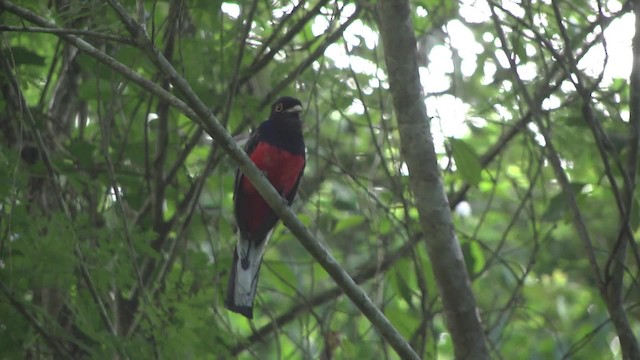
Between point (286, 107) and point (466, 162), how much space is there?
52.3 inches

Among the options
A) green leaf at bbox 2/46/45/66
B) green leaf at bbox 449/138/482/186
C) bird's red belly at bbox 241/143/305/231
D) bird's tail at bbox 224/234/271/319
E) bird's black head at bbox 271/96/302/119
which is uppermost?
bird's black head at bbox 271/96/302/119

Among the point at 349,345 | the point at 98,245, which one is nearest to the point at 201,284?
the point at 98,245

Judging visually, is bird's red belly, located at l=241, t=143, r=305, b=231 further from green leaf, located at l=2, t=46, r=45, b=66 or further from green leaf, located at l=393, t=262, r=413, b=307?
green leaf, located at l=2, t=46, r=45, b=66

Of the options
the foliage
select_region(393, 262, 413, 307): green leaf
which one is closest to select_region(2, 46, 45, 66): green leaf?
the foliage

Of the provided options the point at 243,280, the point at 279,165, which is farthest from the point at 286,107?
the point at 243,280

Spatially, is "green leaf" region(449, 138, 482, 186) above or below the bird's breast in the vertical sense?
above

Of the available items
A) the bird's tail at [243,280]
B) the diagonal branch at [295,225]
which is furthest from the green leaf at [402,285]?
the diagonal branch at [295,225]

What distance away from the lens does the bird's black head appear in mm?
5496

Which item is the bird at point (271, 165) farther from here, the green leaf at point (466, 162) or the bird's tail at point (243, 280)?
the green leaf at point (466, 162)

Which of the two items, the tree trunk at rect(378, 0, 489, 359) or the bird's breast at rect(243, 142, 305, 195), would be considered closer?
the tree trunk at rect(378, 0, 489, 359)

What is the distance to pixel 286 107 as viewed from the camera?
5.52 m

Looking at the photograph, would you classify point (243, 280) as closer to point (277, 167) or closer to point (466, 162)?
point (277, 167)

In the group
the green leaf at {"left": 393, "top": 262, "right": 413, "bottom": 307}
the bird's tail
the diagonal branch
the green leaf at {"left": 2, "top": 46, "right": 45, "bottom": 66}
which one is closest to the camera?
the diagonal branch

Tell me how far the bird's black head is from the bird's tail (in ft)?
2.31
